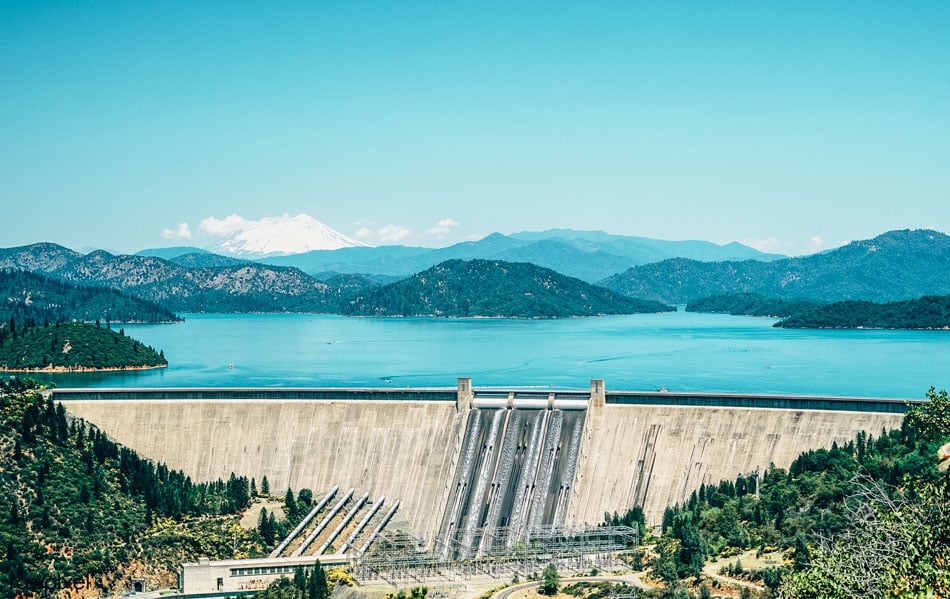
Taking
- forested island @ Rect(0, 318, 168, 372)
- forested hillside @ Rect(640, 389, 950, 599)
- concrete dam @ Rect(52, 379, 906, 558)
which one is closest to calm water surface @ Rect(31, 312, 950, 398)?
forested island @ Rect(0, 318, 168, 372)

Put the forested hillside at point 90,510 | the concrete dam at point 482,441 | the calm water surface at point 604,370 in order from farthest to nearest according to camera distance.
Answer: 1. the calm water surface at point 604,370
2. the concrete dam at point 482,441
3. the forested hillside at point 90,510

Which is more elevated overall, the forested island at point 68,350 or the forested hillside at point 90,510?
the forested island at point 68,350

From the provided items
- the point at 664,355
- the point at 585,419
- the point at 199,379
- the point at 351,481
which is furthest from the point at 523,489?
the point at 664,355

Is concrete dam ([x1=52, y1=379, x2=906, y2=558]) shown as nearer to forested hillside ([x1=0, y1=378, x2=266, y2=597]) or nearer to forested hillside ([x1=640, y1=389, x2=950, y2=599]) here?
forested hillside ([x1=640, y1=389, x2=950, y2=599])

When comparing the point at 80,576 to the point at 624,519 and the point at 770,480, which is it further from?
the point at 770,480

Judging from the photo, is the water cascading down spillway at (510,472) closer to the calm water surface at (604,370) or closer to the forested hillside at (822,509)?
the forested hillside at (822,509)

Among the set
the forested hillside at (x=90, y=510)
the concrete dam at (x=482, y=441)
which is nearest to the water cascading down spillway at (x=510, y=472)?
the concrete dam at (x=482, y=441)

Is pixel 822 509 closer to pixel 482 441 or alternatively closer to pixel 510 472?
pixel 510 472
